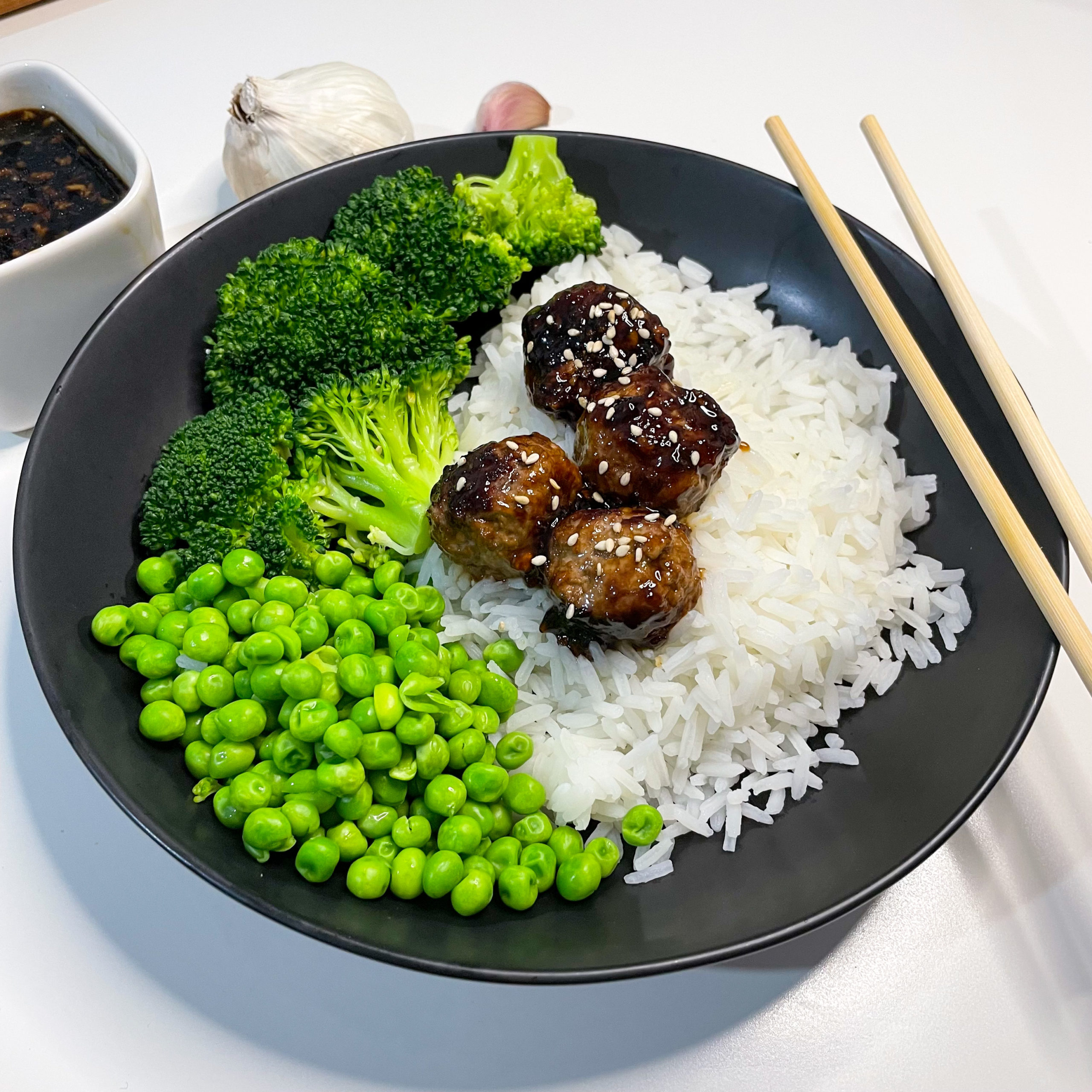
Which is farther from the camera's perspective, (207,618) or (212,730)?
(207,618)

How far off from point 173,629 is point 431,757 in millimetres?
768

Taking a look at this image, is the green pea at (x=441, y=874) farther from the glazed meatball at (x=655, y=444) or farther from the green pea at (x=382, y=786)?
the glazed meatball at (x=655, y=444)

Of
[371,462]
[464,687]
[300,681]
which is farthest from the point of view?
[371,462]

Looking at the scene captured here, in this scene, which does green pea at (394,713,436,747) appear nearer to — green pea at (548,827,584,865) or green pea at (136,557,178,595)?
green pea at (548,827,584,865)

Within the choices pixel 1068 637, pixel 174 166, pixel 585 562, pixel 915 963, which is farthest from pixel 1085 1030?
pixel 174 166

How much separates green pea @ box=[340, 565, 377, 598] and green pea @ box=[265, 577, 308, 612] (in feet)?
0.40

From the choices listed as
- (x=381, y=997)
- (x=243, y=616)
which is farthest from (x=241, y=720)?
(x=381, y=997)

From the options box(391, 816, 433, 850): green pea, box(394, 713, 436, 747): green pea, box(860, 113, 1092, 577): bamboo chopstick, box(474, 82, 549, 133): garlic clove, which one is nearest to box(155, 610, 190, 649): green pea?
box(394, 713, 436, 747): green pea

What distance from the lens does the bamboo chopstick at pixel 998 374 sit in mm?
2541

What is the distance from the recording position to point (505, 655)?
2670 mm

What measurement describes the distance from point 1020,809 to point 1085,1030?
1.88 ft

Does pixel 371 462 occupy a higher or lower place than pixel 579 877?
higher

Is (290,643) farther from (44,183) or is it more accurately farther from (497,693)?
(44,183)

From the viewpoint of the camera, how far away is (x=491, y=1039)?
2387mm
